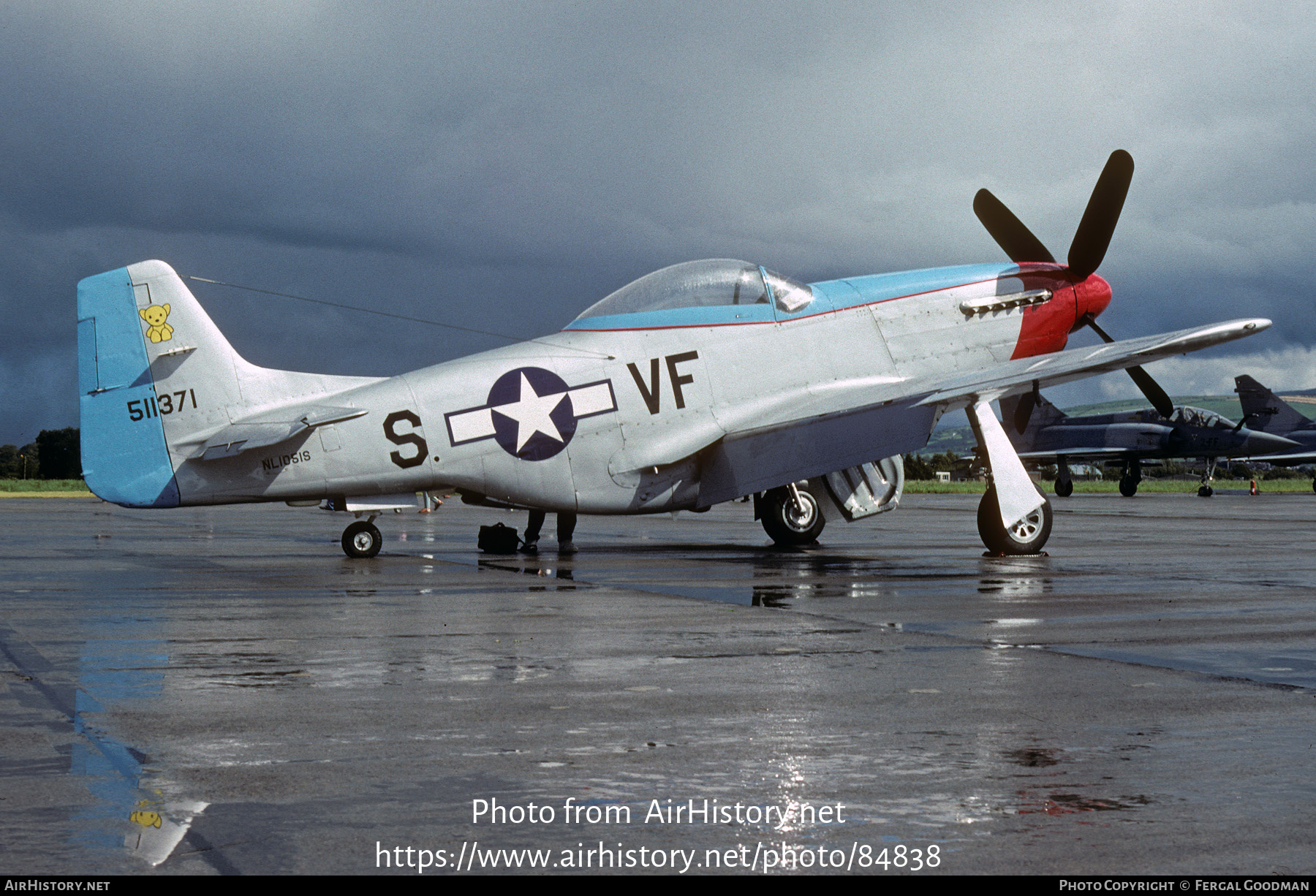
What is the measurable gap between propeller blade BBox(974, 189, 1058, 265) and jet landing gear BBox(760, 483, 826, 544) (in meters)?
5.39

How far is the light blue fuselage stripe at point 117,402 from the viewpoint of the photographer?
1520 cm

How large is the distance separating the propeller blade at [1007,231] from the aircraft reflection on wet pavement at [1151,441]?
32.9 metres

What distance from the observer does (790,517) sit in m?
20.0

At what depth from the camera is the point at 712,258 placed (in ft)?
56.3

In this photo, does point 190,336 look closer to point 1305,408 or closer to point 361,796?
point 361,796

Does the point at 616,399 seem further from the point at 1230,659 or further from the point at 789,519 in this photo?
the point at 1230,659

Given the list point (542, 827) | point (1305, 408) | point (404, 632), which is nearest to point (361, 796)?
point (542, 827)

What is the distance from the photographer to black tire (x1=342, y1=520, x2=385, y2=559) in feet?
56.3

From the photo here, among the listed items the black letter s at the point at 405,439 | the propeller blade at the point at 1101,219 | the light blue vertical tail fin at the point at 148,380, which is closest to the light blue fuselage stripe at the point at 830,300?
the propeller blade at the point at 1101,219

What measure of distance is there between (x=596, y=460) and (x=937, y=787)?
11.7 m

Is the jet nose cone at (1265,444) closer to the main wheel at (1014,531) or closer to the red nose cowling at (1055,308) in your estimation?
the red nose cowling at (1055,308)

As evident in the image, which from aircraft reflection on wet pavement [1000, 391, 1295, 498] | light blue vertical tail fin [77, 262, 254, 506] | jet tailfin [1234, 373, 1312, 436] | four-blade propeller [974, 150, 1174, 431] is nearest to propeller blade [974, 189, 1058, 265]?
four-blade propeller [974, 150, 1174, 431]

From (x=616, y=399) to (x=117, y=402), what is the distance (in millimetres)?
5988

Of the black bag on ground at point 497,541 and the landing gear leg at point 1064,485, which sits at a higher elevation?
the landing gear leg at point 1064,485
